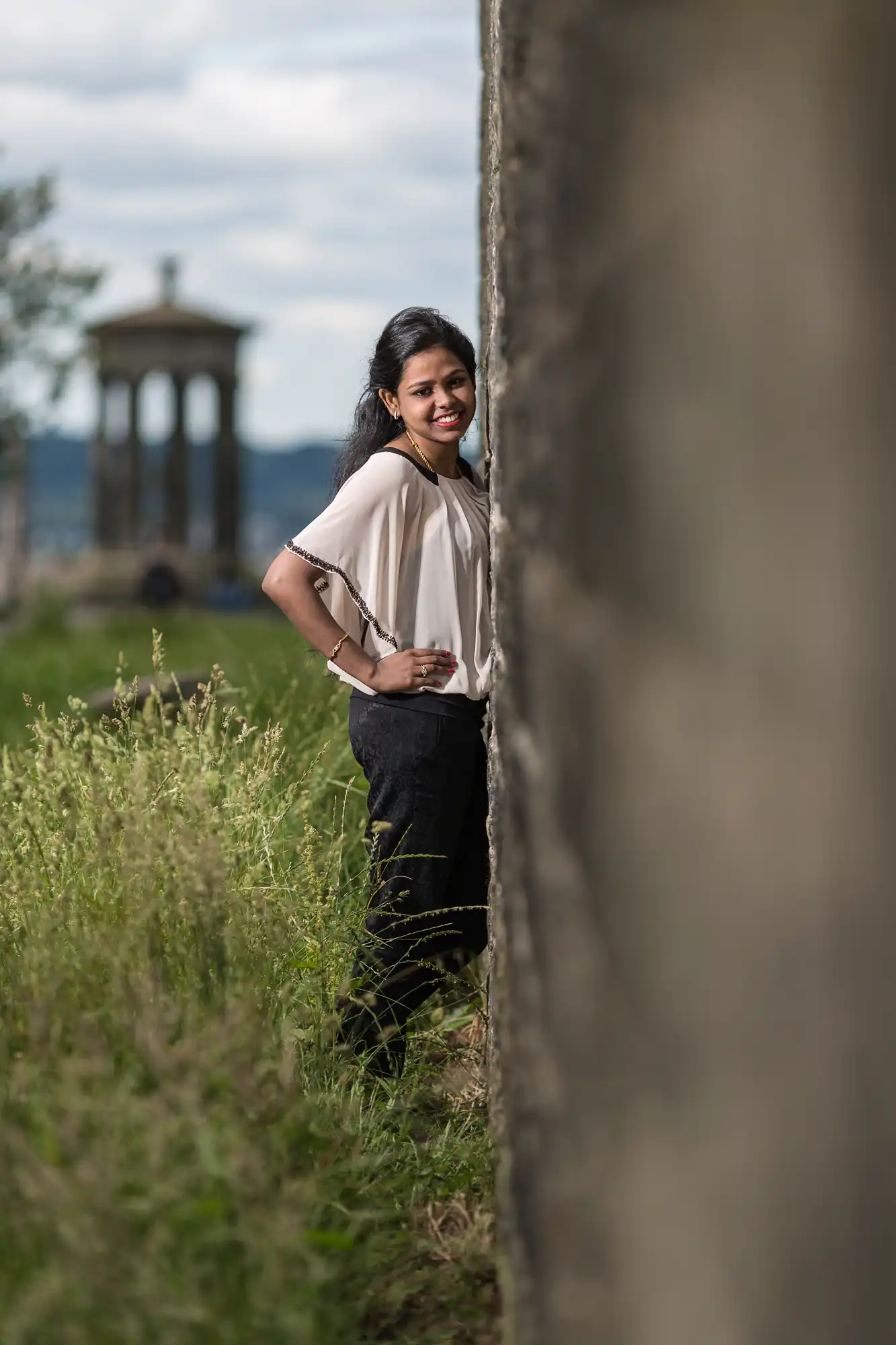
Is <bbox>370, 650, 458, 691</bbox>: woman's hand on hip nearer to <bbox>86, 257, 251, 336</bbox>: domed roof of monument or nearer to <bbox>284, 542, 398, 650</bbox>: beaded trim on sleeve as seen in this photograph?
<bbox>284, 542, 398, 650</bbox>: beaded trim on sleeve

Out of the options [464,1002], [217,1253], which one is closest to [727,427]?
[217,1253]

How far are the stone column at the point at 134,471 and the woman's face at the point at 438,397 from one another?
27.7m

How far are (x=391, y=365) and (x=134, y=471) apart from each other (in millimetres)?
27971

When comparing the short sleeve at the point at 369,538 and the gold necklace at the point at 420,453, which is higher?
the gold necklace at the point at 420,453

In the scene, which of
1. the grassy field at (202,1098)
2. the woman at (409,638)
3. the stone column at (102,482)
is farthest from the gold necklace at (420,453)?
the stone column at (102,482)

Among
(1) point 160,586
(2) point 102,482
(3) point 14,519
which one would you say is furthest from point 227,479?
(3) point 14,519

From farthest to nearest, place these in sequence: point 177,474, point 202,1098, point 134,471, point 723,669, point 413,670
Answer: point 177,474
point 134,471
point 413,670
point 202,1098
point 723,669

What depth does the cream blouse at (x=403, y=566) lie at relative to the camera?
3.47m

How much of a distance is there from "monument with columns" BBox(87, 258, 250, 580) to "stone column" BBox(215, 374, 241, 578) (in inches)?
0.5

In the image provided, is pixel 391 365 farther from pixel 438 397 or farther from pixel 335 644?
pixel 335 644

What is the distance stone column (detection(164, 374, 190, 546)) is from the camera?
31.1 m

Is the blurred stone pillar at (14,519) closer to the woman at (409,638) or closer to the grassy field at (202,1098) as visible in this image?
the grassy field at (202,1098)

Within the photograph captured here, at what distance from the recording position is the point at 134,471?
101ft

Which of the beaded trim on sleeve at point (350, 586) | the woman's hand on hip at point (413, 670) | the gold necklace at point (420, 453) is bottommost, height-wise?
the woman's hand on hip at point (413, 670)
